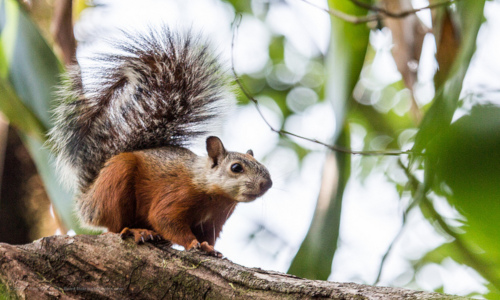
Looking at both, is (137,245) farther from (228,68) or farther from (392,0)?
(392,0)

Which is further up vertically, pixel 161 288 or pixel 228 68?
pixel 228 68

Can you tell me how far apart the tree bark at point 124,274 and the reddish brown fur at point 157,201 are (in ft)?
1.02

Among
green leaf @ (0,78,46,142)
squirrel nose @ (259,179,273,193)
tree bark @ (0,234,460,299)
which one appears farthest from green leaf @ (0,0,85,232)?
squirrel nose @ (259,179,273,193)

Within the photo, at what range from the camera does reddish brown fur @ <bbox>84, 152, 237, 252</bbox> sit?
2.10 metres

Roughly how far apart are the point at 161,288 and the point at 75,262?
14.5 inches

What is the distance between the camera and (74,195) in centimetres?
235

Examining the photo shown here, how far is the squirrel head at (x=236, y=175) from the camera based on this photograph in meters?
2.11

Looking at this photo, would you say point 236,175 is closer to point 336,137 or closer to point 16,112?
point 336,137

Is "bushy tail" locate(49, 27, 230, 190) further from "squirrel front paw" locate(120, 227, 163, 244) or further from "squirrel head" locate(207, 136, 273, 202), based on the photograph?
"squirrel front paw" locate(120, 227, 163, 244)

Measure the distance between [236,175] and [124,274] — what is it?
751 mm

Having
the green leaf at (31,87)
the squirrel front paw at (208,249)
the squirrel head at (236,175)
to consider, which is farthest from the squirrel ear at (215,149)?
the green leaf at (31,87)

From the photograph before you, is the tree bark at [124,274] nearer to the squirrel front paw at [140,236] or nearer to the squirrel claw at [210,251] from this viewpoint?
the squirrel front paw at [140,236]

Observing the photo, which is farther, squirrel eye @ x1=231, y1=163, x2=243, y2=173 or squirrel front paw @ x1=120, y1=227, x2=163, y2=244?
squirrel eye @ x1=231, y1=163, x2=243, y2=173

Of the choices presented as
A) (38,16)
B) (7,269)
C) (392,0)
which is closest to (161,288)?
(7,269)
